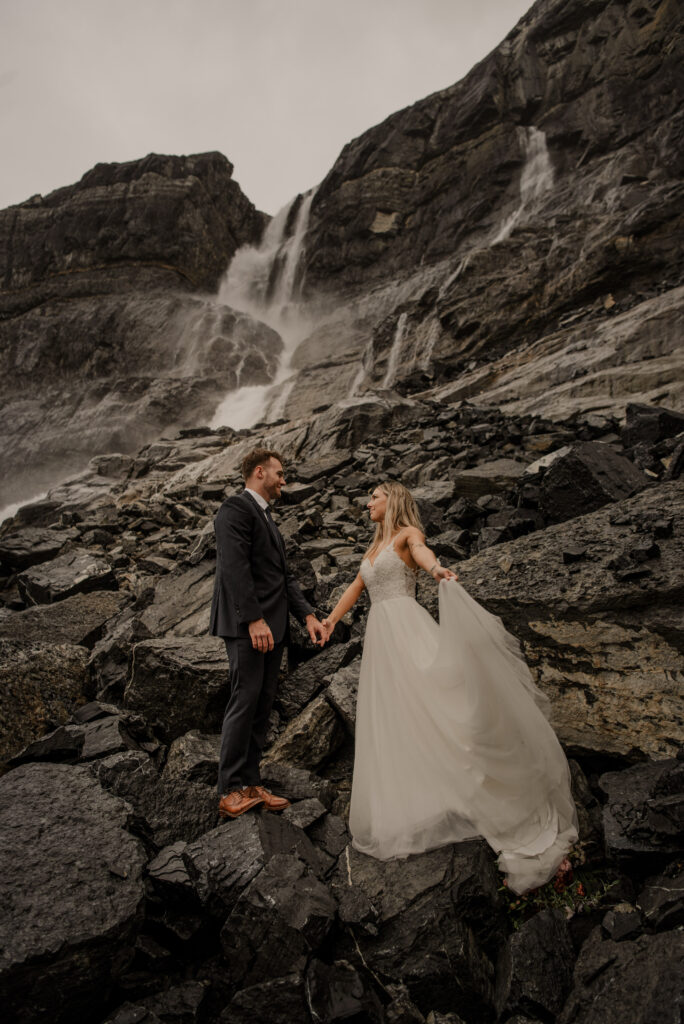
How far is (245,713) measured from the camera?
3.41 metres

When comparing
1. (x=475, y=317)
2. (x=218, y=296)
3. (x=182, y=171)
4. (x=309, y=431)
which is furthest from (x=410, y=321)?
(x=182, y=171)

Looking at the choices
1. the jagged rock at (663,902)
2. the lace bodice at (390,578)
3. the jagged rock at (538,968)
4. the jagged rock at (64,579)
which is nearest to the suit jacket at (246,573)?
the lace bodice at (390,578)

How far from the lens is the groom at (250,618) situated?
3344 millimetres

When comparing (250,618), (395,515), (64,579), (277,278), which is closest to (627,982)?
(250,618)

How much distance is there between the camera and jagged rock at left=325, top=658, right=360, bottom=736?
404 centimetres

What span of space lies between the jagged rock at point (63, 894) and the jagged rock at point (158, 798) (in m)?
0.15

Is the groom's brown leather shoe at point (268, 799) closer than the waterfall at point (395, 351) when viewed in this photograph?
Yes

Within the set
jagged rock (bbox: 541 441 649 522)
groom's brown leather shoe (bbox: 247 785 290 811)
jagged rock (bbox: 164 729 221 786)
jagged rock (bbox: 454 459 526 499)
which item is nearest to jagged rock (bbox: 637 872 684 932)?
groom's brown leather shoe (bbox: 247 785 290 811)

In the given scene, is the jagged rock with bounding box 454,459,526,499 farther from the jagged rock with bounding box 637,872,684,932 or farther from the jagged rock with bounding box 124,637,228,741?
the jagged rock with bounding box 637,872,684,932

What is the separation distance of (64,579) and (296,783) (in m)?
6.31

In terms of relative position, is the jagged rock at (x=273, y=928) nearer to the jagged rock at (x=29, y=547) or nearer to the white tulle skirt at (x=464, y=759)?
the white tulle skirt at (x=464, y=759)

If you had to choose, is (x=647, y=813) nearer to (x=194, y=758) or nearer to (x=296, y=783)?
(x=296, y=783)

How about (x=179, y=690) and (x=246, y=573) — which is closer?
(x=246, y=573)

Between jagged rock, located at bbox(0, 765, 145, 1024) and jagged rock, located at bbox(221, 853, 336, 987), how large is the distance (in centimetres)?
59
